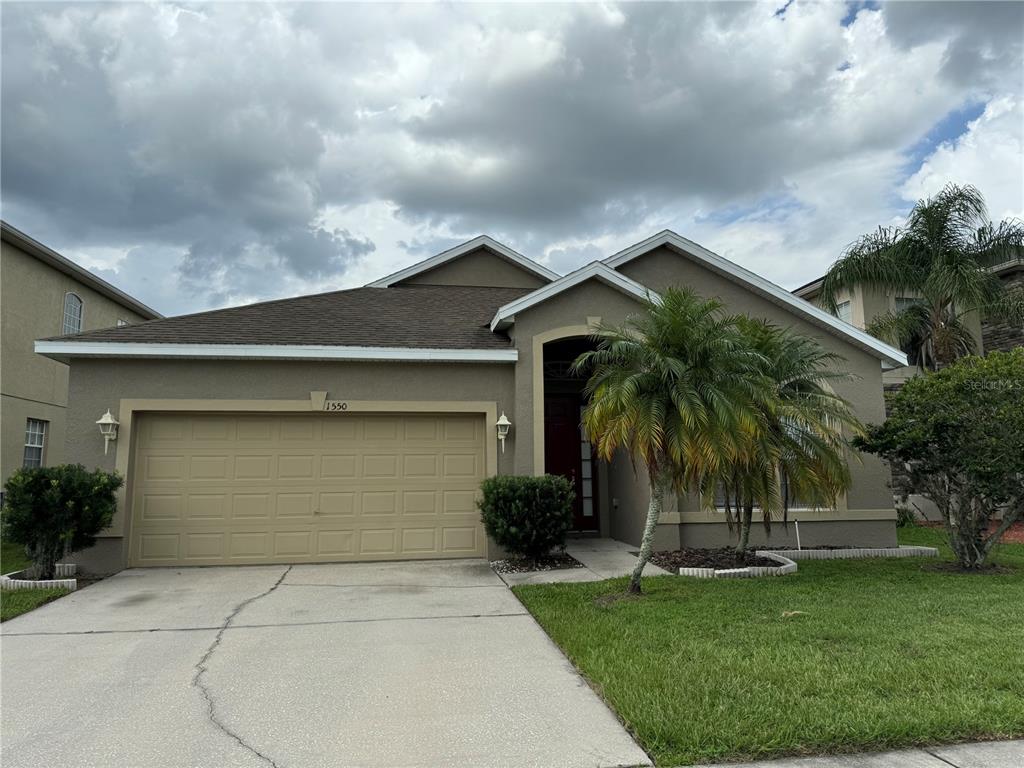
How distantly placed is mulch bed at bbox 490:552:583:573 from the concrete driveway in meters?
1.43

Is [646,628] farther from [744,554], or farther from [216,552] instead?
[216,552]

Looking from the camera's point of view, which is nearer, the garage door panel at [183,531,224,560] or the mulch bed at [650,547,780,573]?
the mulch bed at [650,547,780,573]

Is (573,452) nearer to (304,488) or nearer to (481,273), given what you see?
(304,488)

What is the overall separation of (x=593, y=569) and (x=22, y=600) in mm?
7080

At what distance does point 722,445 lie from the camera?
702cm

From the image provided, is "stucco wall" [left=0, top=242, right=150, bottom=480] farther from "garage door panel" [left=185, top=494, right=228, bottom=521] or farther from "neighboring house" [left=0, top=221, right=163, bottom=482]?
"garage door panel" [left=185, top=494, right=228, bottom=521]

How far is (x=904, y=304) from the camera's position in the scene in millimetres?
18547

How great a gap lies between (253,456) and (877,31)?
12.8 meters

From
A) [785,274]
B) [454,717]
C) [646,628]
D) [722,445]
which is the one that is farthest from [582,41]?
[785,274]

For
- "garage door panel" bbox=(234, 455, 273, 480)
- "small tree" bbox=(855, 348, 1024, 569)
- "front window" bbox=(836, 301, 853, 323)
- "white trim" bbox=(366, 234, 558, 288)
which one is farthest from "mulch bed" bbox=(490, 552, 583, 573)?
"front window" bbox=(836, 301, 853, 323)

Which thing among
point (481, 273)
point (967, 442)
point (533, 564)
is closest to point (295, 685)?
point (533, 564)

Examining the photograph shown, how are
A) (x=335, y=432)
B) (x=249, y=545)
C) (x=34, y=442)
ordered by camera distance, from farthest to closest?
1. (x=34, y=442)
2. (x=335, y=432)
3. (x=249, y=545)

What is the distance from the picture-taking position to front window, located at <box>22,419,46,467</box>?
15891 mm

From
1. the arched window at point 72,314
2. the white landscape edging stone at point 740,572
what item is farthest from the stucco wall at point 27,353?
the white landscape edging stone at point 740,572
